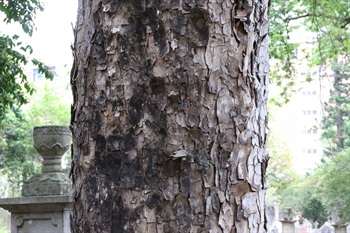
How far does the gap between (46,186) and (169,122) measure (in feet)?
16.9

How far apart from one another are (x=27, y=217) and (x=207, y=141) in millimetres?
5358

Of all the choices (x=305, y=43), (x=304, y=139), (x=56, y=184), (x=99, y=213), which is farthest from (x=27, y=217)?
(x=304, y=139)

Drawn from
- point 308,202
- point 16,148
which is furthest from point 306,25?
point 308,202

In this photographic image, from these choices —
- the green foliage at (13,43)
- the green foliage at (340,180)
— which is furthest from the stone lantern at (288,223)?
the green foliage at (13,43)

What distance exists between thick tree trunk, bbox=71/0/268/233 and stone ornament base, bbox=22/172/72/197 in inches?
191

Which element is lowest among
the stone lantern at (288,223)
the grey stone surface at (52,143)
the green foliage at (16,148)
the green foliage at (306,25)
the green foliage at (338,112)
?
the stone lantern at (288,223)

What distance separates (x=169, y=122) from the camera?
5.18 ft

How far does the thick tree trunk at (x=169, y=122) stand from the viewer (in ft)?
5.13

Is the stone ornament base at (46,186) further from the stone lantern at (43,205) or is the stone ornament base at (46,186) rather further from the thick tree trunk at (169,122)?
the thick tree trunk at (169,122)

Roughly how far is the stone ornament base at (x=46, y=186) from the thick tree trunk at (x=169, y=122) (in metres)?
4.85

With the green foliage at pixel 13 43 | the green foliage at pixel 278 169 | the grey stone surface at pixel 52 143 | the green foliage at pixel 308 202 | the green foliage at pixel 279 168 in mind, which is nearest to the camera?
the grey stone surface at pixel 52 143

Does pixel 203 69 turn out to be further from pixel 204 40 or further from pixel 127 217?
pixel 127 217

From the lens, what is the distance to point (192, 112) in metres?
1.58

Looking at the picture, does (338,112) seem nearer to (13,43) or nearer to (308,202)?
(308,202)
